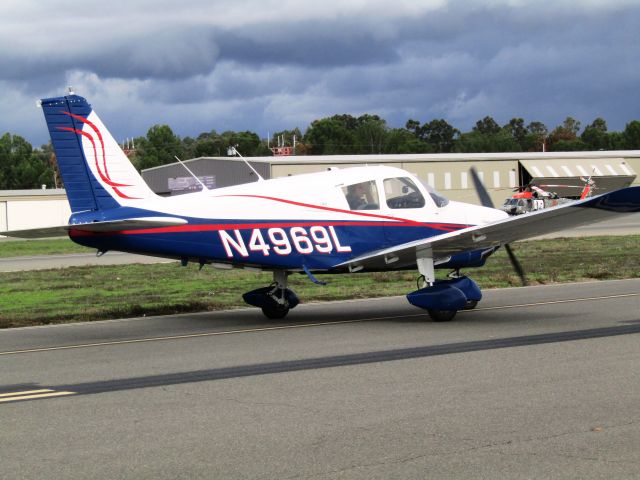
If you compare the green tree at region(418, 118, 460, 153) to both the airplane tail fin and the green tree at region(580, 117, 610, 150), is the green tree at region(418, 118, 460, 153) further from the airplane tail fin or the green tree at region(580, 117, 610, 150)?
the airplane tail fin

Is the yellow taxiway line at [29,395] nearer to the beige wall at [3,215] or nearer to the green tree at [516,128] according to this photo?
the beige wall at [3,215]

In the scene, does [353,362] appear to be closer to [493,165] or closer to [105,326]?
[105,326]

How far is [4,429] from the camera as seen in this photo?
820 cm

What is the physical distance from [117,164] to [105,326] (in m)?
3.04

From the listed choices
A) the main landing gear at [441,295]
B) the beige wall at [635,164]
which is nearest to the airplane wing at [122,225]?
the main landing gear at [441,295]

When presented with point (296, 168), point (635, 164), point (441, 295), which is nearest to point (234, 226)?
point (441, 295)

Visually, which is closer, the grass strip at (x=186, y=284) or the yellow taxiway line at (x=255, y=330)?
the yellow taxiway line at (x=255, y=330)

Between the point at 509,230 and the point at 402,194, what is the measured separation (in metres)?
1.96

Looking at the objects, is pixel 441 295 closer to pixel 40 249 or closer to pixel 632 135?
pixel 40 249

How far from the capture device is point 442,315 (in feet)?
50.5

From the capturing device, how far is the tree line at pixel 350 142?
117875 mm

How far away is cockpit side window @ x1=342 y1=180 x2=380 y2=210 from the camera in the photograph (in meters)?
15.9

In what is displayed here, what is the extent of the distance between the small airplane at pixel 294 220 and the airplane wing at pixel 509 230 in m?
0.02

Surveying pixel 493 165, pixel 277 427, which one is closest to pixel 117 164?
pixel 277 427
